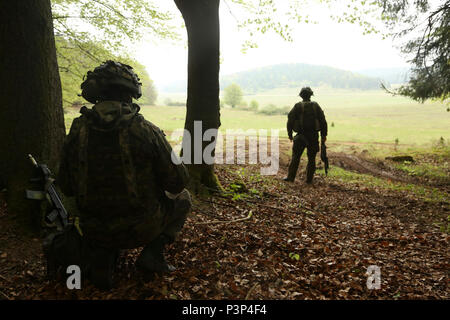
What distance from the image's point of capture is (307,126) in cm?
832

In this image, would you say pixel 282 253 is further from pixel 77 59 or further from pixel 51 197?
pixel 77 59

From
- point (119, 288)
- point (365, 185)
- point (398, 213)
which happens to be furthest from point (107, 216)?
point (365, 185)

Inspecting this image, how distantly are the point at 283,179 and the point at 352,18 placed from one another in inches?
222

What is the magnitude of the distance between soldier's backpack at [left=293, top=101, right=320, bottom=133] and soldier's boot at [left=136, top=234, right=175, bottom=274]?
6358mm

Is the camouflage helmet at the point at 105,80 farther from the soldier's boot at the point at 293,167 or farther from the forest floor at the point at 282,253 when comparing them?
the soldier's boot at the point at 293,167

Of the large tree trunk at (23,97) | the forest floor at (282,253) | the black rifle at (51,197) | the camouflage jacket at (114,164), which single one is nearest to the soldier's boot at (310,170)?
the forest floor at (282,253)

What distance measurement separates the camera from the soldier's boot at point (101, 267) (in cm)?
283

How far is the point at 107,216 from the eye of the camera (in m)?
2.70

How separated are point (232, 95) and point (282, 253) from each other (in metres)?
82.5

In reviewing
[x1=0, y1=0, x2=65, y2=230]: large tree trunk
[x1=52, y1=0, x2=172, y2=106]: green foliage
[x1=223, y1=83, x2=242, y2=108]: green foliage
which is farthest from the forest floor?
[x1=223, y1=83, x2=242, y2=108]: green foliage

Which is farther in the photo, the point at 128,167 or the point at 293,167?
the point at 293,167

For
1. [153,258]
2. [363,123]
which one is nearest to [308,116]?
[153,258]

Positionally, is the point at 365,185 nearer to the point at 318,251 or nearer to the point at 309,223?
the point at 309,223

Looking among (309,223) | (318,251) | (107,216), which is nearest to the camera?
(107,216)
